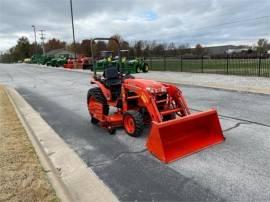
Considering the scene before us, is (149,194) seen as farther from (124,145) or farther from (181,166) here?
(124,145)

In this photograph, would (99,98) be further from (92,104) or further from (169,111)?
(169,111)

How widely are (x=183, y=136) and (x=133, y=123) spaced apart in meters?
1.26

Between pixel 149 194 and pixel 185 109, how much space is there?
8.19ft

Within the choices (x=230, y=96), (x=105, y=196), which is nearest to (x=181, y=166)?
(x=105, y=196)

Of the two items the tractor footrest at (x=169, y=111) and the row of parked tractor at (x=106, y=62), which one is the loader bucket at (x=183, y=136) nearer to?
the tractor footrest at (x=169, y=111)

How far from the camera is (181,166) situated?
4.71 meters

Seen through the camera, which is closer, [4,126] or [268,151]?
[268,151]

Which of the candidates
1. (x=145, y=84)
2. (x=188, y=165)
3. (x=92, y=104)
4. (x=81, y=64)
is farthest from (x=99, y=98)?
(x=81, y=64)

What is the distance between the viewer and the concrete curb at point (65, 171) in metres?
4.02

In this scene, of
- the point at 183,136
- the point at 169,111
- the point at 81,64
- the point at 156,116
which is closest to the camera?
the point at 183,136

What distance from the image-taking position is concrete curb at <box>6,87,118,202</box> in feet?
13.2

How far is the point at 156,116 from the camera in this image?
5590mm

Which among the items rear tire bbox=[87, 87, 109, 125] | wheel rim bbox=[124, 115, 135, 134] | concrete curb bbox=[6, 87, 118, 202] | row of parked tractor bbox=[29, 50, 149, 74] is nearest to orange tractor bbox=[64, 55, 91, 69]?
row of parked tractor bbox=[29, 50, 149, 74]

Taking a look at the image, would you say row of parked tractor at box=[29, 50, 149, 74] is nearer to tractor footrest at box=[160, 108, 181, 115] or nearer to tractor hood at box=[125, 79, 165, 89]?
tractor hood at box=[125, 79, 165, 89]
